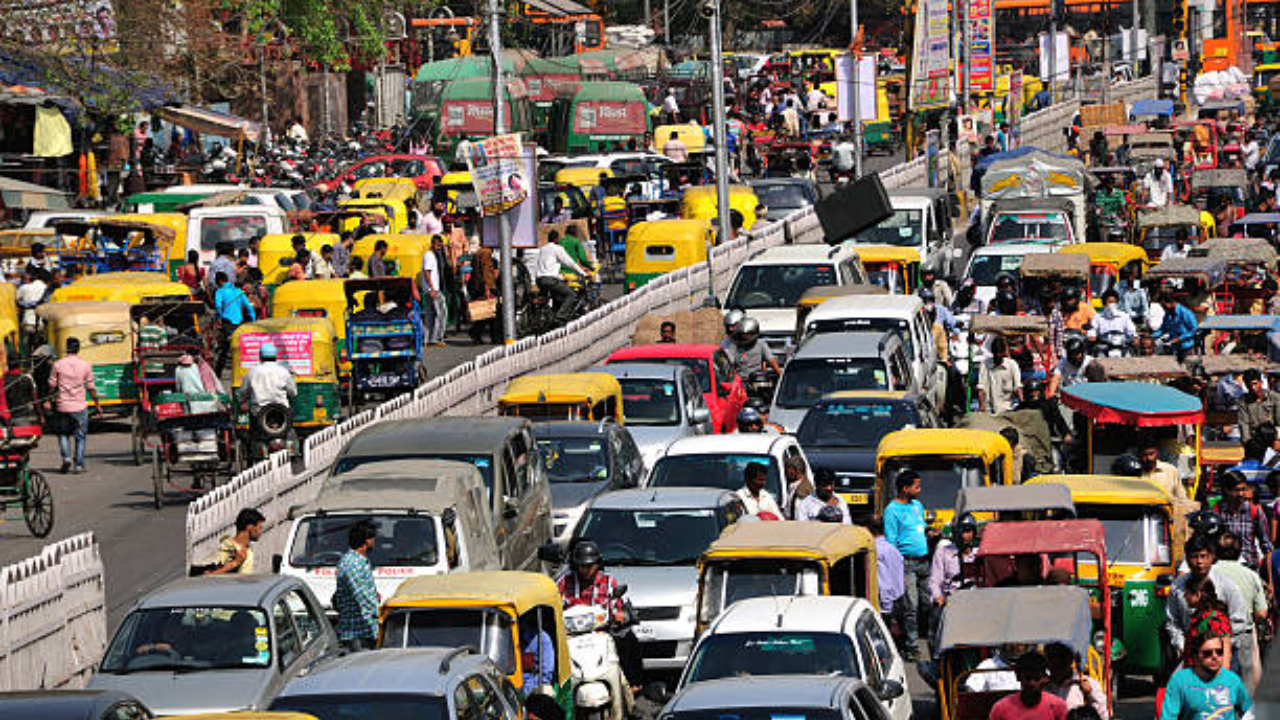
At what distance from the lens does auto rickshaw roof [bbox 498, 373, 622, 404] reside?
2373 centimetres

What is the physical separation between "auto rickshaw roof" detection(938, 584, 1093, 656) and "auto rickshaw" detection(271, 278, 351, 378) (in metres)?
16.9

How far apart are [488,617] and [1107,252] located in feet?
67.5

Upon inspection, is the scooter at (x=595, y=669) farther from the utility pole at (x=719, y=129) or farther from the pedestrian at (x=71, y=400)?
the utility pole at (x=719, y=129)

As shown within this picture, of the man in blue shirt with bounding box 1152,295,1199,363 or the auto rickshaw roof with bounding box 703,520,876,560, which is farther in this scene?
the man in blue shirt with bounding box 1152,295,1199,363

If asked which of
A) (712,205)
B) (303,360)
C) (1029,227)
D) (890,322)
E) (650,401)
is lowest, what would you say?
(650,401)

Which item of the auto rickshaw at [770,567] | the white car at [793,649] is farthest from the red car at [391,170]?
the white car at [793,649]

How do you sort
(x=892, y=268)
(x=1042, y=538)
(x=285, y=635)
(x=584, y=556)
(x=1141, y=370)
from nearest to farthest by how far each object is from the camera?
(x=285, y=635) → (x=1042, y=538) → (x=584, y=556) → (x=1141, y=370) → (x=892, y=268)

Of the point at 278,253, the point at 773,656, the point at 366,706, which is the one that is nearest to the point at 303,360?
the point at 278,253

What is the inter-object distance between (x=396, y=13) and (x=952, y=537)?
189ft

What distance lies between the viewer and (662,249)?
39.6 metres

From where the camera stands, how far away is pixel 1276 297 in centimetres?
3198

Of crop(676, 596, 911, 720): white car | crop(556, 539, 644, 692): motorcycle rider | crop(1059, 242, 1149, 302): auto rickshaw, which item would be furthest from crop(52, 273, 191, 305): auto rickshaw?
crop(676, 596, 911, 720): white car

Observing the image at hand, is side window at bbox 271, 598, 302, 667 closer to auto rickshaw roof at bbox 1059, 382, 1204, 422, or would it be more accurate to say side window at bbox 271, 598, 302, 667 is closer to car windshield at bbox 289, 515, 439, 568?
car windshield at bbox 289, 515, 439, 568

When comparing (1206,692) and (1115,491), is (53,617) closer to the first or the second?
(1115,491)
